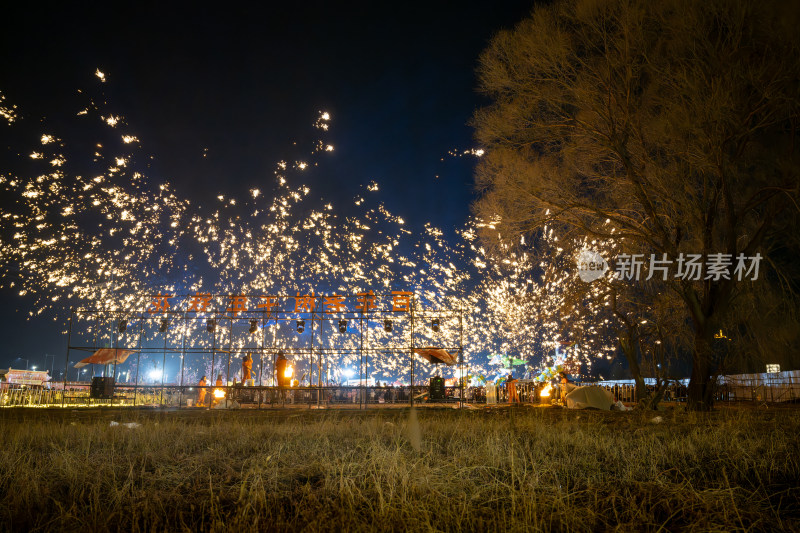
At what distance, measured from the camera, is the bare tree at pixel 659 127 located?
11.4 meters

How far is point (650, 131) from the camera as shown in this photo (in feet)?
43.0

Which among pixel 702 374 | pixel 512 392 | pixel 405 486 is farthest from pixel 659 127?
pixel 512 392

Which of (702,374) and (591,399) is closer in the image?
(702,374)

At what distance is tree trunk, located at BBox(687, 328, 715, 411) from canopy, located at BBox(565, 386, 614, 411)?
14.0ft

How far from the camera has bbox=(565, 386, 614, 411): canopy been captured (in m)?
17.2

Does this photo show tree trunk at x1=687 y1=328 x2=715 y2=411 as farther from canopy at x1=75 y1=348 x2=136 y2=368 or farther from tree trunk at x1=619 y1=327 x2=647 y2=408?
canopy at x1=75 y1=348 x2=136 y2=368

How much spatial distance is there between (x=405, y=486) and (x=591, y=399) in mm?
15156

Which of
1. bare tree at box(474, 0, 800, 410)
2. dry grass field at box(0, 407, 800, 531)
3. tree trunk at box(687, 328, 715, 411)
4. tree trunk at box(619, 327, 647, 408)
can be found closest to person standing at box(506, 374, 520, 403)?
tree trunk at box(619, 327, 647, 408)

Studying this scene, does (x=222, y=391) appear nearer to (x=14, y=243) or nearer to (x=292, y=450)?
(x=292, y=450)

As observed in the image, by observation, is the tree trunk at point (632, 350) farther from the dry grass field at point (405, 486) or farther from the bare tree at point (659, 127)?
the dry grass field at point (405, 486)

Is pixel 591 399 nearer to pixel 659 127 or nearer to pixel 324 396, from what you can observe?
pixel 659 127

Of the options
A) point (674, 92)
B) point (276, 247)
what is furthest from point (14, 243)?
point (674, 92)

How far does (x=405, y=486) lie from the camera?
12.3ft

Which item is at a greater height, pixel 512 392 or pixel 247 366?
pixel 247 366
